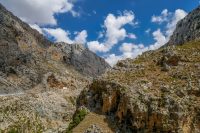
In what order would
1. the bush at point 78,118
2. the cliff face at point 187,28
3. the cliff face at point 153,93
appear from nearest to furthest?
the cliff face at point 153,93
the bush at point 78,118
the cliff face at point 187,28

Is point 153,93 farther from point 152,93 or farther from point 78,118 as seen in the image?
point 78,118

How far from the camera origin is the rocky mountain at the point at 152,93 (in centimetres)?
5862

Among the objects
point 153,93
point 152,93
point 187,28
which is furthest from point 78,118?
point 187,28

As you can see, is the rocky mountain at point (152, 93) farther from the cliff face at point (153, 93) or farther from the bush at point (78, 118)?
the bush at point (78, 118)

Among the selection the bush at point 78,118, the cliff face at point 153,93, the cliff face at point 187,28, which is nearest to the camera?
the cliff face at point 153,93

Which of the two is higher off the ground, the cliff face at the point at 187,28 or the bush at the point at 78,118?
the cliff face at the point at 187,28

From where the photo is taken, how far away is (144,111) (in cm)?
6041

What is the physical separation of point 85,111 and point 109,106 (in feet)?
15.3

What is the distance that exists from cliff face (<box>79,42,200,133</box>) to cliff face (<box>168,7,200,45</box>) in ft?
189

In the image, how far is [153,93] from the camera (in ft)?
206

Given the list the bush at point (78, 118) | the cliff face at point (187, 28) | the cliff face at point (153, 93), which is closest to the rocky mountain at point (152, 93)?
the cliff face at point (153, 93)

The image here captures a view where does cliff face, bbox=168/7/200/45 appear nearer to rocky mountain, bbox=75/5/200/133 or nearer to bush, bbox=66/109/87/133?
rocky mountain, bbox=75/5/200/133

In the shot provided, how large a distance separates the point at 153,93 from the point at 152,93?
160 millimetres

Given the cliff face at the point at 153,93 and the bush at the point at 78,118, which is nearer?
the cliff face at the point at 153,93
